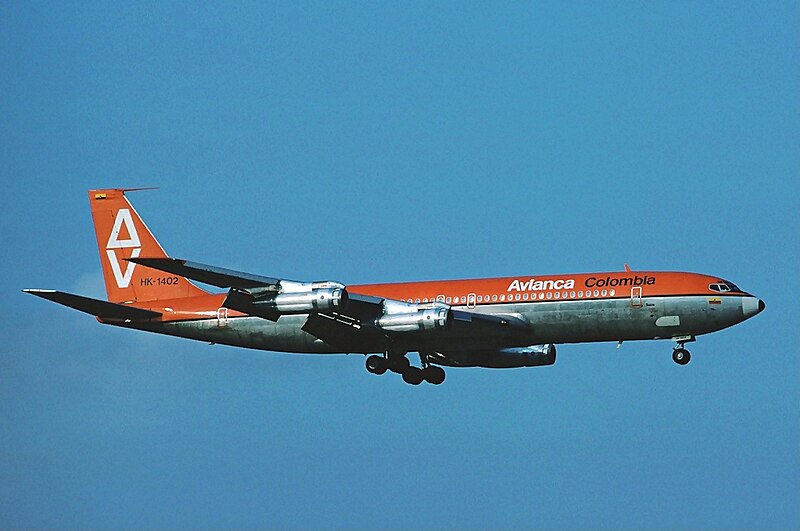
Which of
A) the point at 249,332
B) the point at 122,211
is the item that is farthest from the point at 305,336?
→ the point at 122,211

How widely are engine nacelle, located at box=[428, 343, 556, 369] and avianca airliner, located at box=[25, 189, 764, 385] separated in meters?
2.33

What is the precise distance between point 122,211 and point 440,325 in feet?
74.3

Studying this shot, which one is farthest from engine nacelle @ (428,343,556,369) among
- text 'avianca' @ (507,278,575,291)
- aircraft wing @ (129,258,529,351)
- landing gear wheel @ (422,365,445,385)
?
text 'avianca' @ (507,278,575,291)

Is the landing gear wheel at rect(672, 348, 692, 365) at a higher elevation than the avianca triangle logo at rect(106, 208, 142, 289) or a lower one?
lower

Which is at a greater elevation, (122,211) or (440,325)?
(122,211)

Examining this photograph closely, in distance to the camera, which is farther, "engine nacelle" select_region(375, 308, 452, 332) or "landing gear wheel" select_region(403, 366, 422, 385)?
"landing gear wheel" select_region(403, 366, 422, 385)

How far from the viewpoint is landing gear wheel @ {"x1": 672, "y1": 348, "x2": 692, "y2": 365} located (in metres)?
74.2

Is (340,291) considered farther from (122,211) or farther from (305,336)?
(122,211)

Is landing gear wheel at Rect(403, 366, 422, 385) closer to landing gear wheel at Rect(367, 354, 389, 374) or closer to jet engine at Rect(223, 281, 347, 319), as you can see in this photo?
landing gear wheel at Rect(367, 354, 389, 374)

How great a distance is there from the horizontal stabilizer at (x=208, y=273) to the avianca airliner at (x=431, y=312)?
0.07 metres

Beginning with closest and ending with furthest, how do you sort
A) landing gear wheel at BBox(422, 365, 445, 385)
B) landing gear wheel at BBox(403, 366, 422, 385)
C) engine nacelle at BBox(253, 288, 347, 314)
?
engine nacelle at BBox(253, 288, 347, 314)
landing gear wheel at BBox(403, 366, 422, 385)
landing gear wheel at BBox(422, 365, 445, 385)

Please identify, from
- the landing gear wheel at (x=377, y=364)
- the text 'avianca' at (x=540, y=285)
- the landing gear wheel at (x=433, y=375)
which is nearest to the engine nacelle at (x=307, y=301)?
the landing gear wheel at (x=377, y=364)

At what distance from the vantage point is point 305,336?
257ft

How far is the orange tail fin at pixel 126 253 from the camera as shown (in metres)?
82.5
